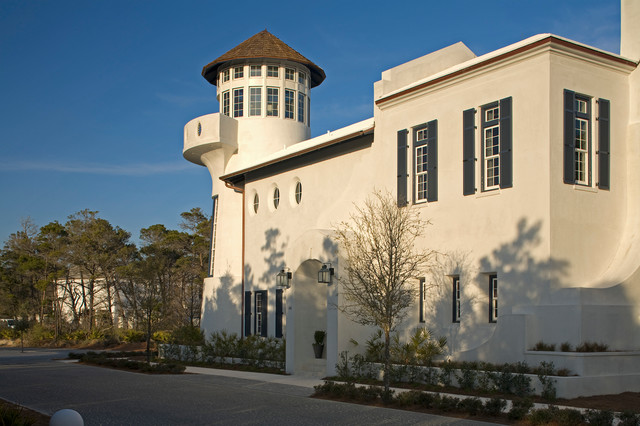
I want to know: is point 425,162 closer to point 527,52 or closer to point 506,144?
point 506,144

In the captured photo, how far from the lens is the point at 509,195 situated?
52.2 ft

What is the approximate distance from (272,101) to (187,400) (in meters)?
17.9

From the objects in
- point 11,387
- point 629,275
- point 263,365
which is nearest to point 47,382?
point 11,387

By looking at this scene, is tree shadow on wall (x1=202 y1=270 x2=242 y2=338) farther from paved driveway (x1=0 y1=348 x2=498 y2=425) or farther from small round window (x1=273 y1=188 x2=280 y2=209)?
paved driveway (x1=0 y1=348 x2=498 y2=425)

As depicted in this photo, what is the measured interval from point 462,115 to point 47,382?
1357cm

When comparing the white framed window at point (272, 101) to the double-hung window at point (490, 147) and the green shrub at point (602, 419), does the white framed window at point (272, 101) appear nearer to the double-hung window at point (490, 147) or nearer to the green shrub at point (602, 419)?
the double-hung window at point (490, 147)

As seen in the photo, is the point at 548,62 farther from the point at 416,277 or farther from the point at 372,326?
the point at 372,326

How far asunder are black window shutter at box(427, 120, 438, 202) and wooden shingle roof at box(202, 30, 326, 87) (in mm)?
13180

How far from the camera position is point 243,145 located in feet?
95.7

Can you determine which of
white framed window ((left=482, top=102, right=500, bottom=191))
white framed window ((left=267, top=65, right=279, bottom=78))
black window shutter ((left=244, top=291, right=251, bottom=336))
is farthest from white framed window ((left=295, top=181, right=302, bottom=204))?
white framed window ((left=482, top=102, right=500, bottom=191))

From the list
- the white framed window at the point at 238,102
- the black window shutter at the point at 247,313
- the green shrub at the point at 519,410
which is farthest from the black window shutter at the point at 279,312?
the green shrub at the point at 519,410

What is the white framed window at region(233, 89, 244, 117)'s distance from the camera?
29.8 m

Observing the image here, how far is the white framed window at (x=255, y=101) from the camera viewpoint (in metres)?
29.6

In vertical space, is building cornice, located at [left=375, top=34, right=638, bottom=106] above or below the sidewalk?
above
